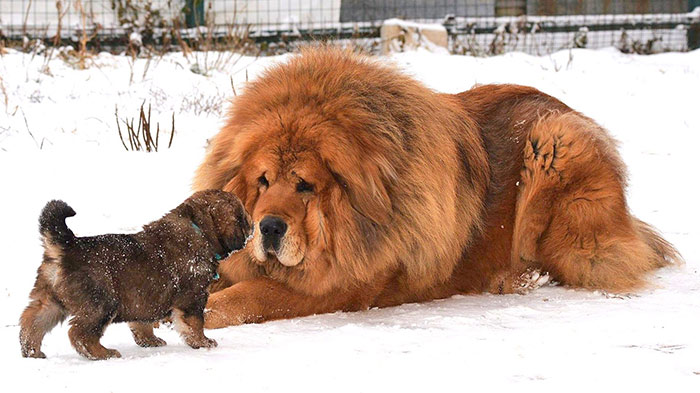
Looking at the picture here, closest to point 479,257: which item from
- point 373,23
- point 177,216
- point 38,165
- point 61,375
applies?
point 177,216

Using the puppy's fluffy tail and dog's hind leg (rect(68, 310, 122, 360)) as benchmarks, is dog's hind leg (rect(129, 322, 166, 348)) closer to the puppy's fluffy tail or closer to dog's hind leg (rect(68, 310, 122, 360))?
dog's hind leg (rect(68, 310, 122, 360))

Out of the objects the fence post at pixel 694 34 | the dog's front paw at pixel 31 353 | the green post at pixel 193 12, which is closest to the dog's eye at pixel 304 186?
the dog's front paw at pixel 31 353

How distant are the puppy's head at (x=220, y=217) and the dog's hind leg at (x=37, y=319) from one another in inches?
28.3

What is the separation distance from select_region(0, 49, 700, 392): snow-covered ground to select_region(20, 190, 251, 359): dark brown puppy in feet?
0.39

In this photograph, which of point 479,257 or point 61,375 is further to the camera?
point 479,257

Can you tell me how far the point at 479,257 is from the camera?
4.91 meters

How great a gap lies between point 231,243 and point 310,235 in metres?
0.50

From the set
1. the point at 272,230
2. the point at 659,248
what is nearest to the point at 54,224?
the point at 272,230

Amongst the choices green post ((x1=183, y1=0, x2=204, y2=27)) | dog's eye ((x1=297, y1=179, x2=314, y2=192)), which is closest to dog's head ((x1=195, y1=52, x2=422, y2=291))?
dog's eye ((x1=297, y1=179, x2=314, y2=192))

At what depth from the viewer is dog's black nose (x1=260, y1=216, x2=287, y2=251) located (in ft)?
12.8

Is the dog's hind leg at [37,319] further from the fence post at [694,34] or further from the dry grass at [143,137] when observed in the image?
the fence post at [694,34]

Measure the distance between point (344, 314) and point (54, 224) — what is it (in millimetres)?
1665

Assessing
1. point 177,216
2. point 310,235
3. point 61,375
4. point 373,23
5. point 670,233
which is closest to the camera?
point 61,375

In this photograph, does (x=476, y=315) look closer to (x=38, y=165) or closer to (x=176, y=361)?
(x=176, y=361)
